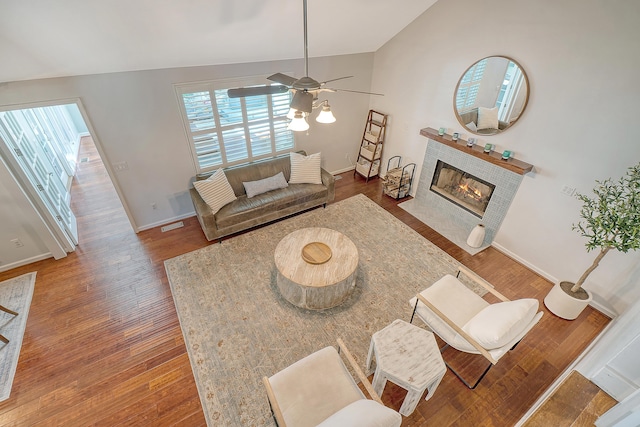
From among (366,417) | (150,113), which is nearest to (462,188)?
(366,417)

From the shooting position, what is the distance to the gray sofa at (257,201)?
13.5ft

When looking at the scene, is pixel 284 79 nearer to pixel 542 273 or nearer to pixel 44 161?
pixel 542 273

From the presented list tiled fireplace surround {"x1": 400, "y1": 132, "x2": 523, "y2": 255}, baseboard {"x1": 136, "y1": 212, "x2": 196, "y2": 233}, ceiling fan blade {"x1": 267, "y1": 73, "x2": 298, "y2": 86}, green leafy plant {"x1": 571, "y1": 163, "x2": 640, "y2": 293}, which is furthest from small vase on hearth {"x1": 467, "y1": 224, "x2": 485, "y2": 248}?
baseboard {"x1": 136, "y1": 212, "x2": 196, "y2": 233}

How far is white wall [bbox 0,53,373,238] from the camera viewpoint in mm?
Result: 3381

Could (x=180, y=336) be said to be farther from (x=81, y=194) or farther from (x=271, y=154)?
(x=81, y=194)

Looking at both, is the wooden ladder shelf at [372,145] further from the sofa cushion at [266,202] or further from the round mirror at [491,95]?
the round mirror at [491,95]

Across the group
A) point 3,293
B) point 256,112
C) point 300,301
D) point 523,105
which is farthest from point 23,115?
point 523,105

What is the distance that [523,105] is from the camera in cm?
339

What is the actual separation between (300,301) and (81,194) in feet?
16.3

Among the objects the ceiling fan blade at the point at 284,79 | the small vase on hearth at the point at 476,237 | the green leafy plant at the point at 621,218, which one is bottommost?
the small vase on hearth at the point at 476,237

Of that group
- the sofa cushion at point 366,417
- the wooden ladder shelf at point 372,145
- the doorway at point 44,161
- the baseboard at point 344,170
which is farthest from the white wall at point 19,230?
the wooden ladder shelf at point 372,145

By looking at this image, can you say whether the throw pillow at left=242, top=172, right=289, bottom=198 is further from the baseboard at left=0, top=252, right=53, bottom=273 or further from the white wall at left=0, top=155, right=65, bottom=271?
the baseboard at left=0, top=252, right=53, bottom=273

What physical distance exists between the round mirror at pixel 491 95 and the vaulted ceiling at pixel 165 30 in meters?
1.21

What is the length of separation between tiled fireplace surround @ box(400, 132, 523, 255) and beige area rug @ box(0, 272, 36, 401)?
17.3 feet
